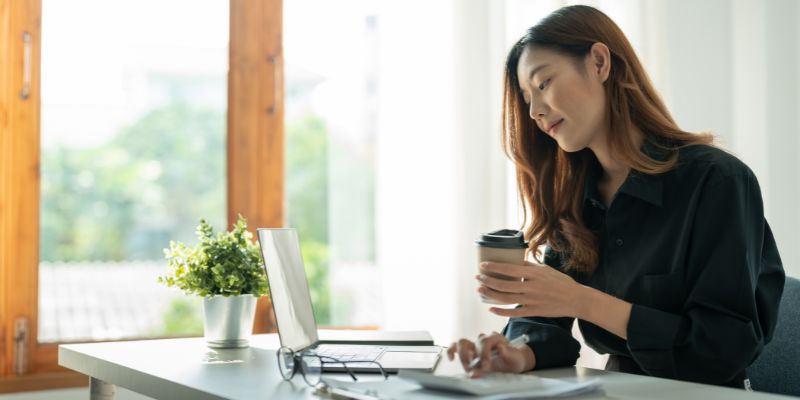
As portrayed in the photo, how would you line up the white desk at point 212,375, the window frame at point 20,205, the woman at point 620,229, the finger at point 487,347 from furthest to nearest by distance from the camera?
the window frame at point 20,205
the woman at point 620,229
the finger at point 487,347
the white desk at point 212,375

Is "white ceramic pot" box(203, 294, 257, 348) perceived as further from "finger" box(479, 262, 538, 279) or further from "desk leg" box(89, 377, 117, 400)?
"finger" box(479, 262, 538, 279)

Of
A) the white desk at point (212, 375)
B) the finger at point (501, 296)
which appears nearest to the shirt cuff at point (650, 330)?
the white desk at point (212, 375)

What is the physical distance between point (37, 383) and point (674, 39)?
2484mm

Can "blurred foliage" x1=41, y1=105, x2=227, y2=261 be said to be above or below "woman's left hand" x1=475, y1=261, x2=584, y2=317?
above

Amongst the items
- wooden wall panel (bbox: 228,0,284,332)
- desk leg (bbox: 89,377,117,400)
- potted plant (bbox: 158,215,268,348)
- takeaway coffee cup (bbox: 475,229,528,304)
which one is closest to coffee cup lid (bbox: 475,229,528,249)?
takeaway coffee cup (bbox: 475,229,528,304)

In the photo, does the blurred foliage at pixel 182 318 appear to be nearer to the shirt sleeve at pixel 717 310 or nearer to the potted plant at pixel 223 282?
the potted plant at pixel 223 282

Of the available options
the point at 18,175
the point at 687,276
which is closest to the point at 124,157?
the point at 18,175

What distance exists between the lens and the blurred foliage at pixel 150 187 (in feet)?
8.80

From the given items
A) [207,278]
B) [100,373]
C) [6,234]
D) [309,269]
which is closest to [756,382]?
[207,278]

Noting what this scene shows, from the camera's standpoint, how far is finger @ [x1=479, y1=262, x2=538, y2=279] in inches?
51.1

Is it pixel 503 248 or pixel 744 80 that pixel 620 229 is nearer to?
pixel 503 248

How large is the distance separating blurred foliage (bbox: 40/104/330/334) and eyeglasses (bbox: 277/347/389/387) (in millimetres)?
1594

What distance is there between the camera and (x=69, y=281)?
8.83 feet

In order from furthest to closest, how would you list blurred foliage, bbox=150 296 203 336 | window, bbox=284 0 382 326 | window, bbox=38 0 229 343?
window, bbox=284 0 382 326
blurred foliage, bbox=150 296 203 336
window, bbox=38 0 229 343
